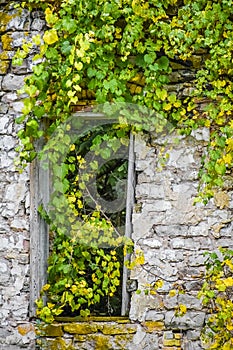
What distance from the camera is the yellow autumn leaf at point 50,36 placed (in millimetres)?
2604

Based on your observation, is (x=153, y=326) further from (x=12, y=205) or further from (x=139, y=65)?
(x=139, y=65)

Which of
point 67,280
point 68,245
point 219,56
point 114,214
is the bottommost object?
point 67,280

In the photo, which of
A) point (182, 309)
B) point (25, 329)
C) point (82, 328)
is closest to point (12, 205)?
point (25, 329)

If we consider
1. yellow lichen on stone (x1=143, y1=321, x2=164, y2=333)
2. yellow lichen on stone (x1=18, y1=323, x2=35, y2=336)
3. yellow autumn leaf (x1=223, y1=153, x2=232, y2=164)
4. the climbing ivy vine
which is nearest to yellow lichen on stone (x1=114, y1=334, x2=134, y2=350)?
yellow lichen on stone (x1=143, y1=321, x2=164, y2=333)

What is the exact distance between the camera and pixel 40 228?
308 cm

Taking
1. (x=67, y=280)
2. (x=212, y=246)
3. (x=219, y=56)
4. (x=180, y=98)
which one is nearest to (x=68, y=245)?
(x=67, y=280)

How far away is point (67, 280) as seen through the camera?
3068 mm

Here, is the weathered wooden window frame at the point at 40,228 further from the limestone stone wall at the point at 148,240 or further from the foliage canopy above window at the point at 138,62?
the foliage canopy above window at the point at 138,62

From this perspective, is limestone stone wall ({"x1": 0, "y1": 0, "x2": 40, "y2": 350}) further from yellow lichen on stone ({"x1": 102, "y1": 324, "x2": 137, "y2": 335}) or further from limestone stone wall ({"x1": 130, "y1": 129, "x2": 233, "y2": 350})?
limestone stone wall ({"x1": 130, "y1": 129, "x2": 233, "y2": 350})

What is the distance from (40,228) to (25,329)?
2.20 ft

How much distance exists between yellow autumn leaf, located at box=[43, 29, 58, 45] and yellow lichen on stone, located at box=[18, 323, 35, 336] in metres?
1.81

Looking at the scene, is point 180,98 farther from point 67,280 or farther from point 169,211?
point 67,280

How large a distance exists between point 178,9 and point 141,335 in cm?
208

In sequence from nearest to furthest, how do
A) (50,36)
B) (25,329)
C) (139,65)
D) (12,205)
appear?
(50,36), (139,65), (12,205), (25,329)
